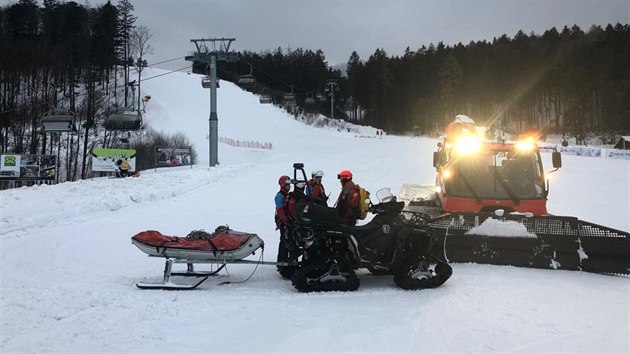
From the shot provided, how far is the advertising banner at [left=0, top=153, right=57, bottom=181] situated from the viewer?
2123cm

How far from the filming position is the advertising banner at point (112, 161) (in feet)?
80.4

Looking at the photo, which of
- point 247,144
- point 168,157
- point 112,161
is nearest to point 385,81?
point 247,144

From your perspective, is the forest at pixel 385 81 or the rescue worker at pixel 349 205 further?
the forest at pixel 385 81

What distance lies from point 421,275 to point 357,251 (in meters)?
0.85

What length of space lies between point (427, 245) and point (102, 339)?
384 cm

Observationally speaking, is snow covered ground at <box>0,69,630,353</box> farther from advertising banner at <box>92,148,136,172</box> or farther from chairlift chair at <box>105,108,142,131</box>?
advertising banner at <box>92,148,136,172</box>

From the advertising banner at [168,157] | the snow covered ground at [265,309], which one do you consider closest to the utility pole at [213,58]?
the advertising banner at [168,157]

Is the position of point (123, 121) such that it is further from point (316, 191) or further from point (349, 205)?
point (349, 205)

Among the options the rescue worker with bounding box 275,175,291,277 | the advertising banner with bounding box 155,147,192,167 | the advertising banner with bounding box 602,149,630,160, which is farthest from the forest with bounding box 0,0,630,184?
the rescue worker with bounding box 275,175,291,277

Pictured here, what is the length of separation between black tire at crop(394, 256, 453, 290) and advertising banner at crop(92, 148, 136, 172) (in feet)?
71.9

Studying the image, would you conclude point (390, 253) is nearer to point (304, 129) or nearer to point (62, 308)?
point (62, 308)

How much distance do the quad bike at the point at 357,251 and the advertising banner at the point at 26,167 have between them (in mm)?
20659

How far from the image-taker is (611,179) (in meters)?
21.8

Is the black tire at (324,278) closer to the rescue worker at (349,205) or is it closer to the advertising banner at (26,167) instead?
the rescue worker at (349,205)
